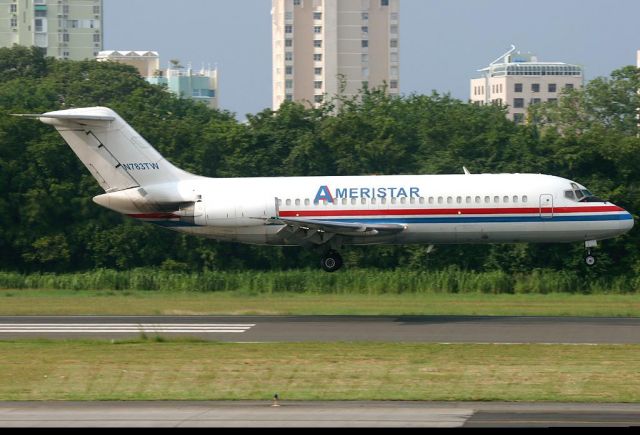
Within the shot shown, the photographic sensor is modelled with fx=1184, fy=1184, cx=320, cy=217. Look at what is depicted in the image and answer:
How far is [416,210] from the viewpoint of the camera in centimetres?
4234

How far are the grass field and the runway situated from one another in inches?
74.0

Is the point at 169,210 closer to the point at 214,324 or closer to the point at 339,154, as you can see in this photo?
the point at 214,324

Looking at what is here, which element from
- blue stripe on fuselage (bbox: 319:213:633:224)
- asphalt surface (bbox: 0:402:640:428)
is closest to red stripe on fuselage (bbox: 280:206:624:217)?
blue stripe on fuselage (bbox: 319:213:633:224)

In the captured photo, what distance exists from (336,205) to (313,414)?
23665 millimetres

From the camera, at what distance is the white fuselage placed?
138ft

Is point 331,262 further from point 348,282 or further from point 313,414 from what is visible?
point 313,414

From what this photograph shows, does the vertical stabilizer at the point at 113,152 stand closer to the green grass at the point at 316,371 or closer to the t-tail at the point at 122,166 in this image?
the t-tail at the point at 122,166

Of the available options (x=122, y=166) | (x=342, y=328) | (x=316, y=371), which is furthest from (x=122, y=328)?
(x=316, y=371)

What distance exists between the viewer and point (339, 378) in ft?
80.9

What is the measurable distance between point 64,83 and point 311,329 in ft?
244

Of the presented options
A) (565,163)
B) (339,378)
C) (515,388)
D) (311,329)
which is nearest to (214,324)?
(311,329)

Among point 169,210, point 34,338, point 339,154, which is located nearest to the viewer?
point 34,338

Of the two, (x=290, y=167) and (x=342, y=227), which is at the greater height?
(x=290, y=167)

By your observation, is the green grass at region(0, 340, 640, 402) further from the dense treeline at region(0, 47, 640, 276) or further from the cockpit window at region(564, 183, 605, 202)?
the dense treeline at region(0, 47, 640, 276)
